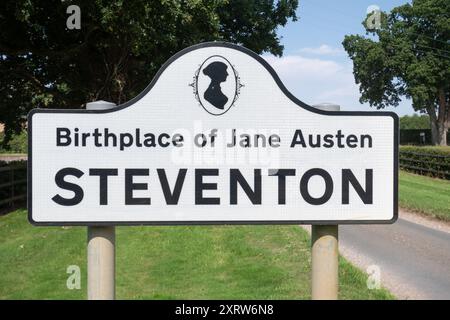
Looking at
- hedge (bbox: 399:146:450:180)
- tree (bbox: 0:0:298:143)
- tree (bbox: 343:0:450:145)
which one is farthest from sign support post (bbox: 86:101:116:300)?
tree (bbox: 343:0:450:145)

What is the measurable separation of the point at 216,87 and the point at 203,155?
34 cm

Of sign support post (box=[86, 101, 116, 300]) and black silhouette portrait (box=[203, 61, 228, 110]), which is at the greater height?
black silhouette portrait (box=[203, 61, 228, 110])

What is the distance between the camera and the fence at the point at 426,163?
2430 centimetres

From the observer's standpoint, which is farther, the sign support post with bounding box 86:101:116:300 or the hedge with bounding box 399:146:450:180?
the hedge with bounding box 399:146:450:180

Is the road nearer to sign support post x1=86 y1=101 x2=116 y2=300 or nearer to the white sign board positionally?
the white sign board

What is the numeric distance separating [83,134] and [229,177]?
2.43 feet

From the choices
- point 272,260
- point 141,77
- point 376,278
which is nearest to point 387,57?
point 141,77

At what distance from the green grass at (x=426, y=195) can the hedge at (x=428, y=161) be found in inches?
21.7

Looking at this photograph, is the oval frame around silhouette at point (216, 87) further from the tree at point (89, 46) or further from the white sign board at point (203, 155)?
the tree at point (89, 46)

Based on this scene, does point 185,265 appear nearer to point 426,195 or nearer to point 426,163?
point 426,195

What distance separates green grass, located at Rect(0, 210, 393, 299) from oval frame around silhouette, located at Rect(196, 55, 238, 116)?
11.7ft

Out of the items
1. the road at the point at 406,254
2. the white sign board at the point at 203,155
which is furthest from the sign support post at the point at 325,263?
the road at the point at 406,254

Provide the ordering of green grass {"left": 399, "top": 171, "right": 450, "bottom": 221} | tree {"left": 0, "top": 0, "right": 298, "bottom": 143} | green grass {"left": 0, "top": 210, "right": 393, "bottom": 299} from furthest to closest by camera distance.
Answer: green grass {"left": 399, "top": 171, "right": 450, "bottom": 221} → tree {"left": 0, "top": 0, "right": 298, "bottom": 143} → green grass {"left": 0, "top": 210, "right": 393, "bottom": 299}

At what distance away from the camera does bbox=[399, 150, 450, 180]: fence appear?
24.3 metres
